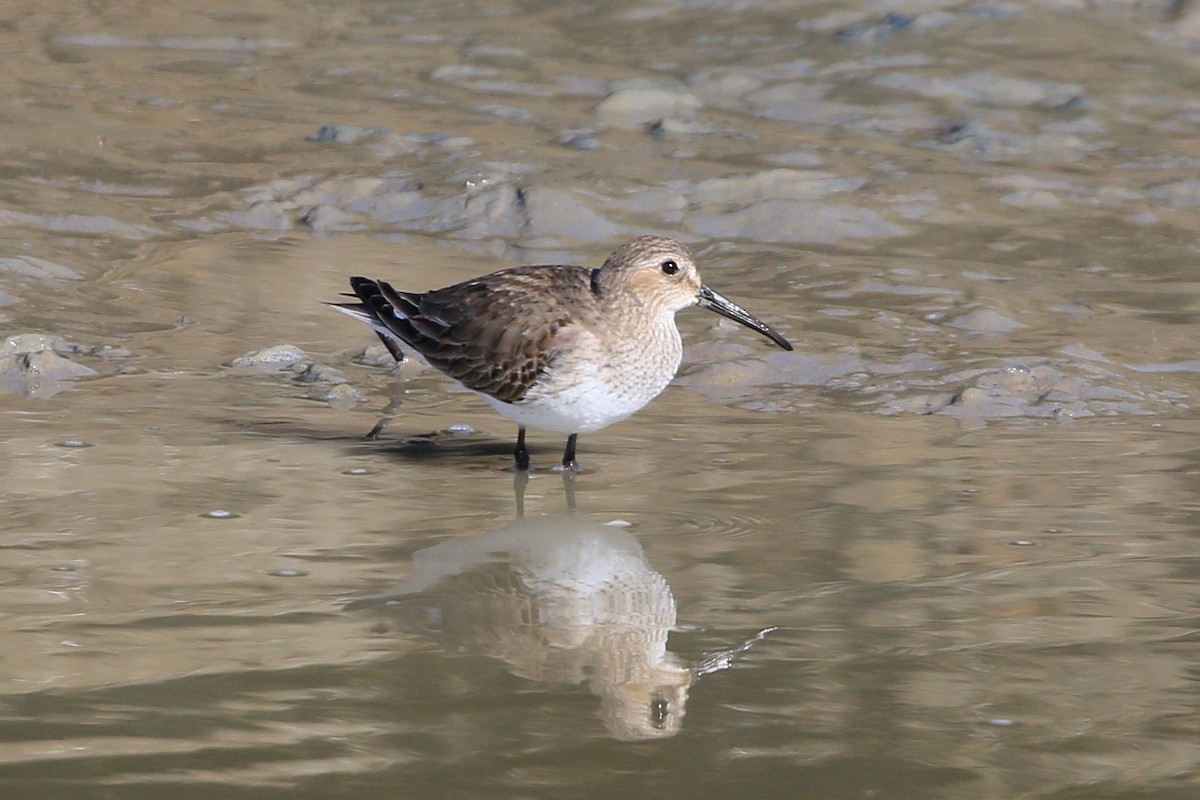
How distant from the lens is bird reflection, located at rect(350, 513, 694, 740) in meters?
4.57

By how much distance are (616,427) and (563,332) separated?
1016mm

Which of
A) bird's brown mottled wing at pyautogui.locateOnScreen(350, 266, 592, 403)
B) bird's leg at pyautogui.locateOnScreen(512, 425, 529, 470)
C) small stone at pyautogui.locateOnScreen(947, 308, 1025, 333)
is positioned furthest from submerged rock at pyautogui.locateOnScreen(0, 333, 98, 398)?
small stone at pyautogui.locateOnScreen(947, 308, 1025, 333)

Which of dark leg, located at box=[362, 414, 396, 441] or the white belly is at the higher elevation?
the white belly

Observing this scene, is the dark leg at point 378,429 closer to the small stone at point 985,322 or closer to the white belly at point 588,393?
the white belly at point 588,393

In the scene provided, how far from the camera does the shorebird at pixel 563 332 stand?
7.09 metres

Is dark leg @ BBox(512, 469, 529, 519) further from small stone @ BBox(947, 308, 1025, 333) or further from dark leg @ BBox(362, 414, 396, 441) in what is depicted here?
small stone @ BBox(947, 308, 1025, 333)

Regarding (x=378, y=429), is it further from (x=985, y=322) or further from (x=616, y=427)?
(x=985, y=322)

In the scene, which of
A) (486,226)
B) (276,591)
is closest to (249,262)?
(486,226)

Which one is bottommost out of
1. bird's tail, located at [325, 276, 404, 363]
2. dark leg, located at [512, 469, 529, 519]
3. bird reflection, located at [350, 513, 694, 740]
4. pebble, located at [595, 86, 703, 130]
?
dark leg, located at [512, 469, 529, 519]

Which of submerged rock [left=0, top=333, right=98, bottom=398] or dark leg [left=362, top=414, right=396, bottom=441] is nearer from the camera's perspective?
dark leg [left=362, top=414, right=396, bottom=441]

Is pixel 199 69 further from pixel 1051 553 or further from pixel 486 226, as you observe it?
pixel 1051 553

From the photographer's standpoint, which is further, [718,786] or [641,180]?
[641,180]

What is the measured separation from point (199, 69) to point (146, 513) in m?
9.25

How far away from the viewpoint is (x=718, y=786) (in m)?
3.95
